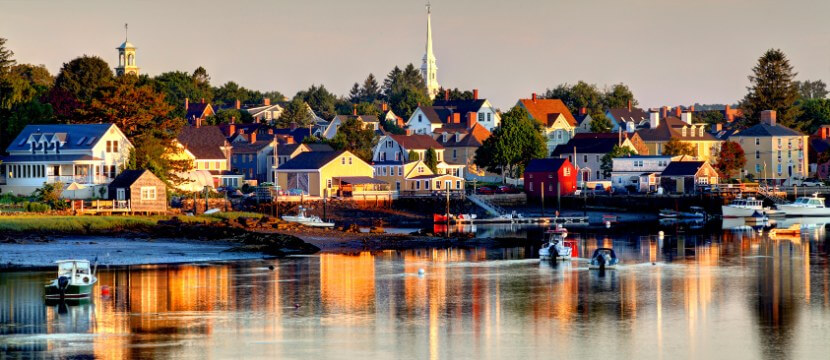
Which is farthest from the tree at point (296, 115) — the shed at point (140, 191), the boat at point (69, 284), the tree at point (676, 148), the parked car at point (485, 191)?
the boat at point (69, 284)

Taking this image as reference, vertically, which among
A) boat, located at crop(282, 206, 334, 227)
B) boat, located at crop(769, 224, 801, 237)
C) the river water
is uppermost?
boat, located at crop(282, 206, 334, 227)

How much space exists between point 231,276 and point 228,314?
1227 cm

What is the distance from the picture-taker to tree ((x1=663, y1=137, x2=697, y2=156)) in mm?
143000

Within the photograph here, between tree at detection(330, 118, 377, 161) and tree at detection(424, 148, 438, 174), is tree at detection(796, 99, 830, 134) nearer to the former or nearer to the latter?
Answer: tree at detection(424, 148, 438, 174)

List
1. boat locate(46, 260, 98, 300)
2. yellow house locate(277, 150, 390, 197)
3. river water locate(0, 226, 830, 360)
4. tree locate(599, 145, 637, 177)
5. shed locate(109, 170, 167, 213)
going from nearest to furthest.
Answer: river water locate(0, 226, 830, 360)
boat locate(46, 260, 98, 300)
shed locate(109, 170, 167, 213)
yellow house locate(277, 150, 390, 197)
tree locate(599, 145, 637, 177)

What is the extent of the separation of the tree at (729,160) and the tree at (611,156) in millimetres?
9024

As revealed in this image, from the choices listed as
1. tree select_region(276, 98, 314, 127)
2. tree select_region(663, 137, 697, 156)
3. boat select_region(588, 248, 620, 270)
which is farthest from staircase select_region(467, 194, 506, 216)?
tree select_region(276, 98, 314, 127)

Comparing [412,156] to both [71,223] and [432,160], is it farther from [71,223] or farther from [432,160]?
[71,223]

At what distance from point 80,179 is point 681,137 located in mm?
76620

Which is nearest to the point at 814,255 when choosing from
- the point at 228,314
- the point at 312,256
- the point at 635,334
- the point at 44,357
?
the point at 312,256

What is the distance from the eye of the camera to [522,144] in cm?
13762

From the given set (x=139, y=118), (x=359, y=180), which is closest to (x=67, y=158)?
(x=139, y=118)

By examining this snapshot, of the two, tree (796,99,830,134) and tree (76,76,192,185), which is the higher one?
tree (796,99,830,134)

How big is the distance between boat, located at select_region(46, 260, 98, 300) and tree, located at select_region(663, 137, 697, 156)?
96130 millimetres
